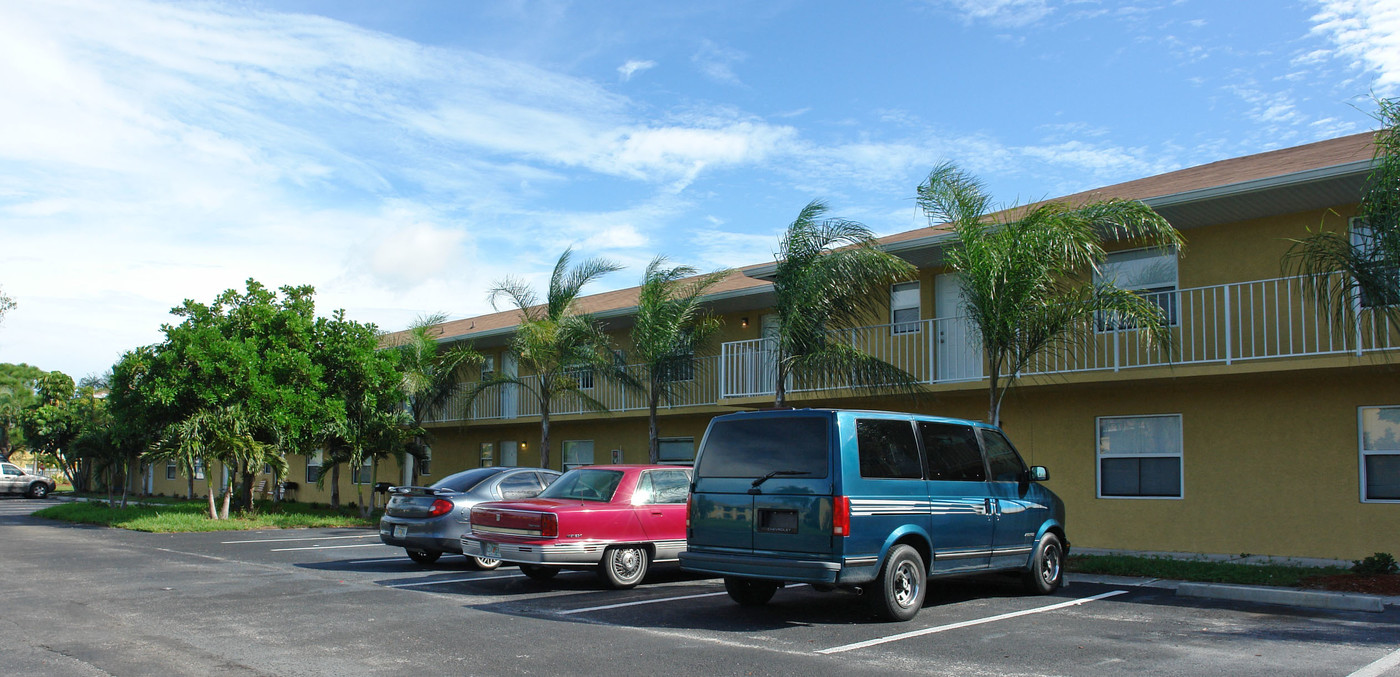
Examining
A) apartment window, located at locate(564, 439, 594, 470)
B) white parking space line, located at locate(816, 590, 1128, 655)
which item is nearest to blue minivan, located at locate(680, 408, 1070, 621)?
white parking space line, located at locate(816, 590, 1128, 655)

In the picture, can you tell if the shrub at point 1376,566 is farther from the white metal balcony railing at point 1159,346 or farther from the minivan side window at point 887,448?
the minivan side window at point 887,448

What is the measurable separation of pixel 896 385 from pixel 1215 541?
202 inches

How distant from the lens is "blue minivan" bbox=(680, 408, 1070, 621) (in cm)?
847

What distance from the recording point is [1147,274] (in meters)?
16.0

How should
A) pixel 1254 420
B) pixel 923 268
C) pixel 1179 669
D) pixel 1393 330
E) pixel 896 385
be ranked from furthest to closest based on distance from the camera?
pixel 923 268, pixel 896 385, pixel 1254 420, pixel 1393 330, pixel 1179 669

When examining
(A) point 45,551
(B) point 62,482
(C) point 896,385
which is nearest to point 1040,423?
(C) point 896,385

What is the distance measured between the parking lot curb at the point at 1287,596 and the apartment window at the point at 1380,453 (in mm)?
4128

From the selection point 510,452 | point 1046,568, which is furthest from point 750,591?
point 510,452

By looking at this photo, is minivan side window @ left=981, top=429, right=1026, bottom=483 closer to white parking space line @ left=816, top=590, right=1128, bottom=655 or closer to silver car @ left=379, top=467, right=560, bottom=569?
white parking space line @ left=816, top=590, right=1128, bottom=655

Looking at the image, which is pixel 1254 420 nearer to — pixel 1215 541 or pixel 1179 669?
pixel 1215 541

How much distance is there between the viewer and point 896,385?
15.9 m

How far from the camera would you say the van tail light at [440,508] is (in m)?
13.0

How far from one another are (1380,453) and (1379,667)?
313 inches

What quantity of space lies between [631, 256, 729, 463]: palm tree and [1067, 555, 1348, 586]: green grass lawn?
8.73 metres
